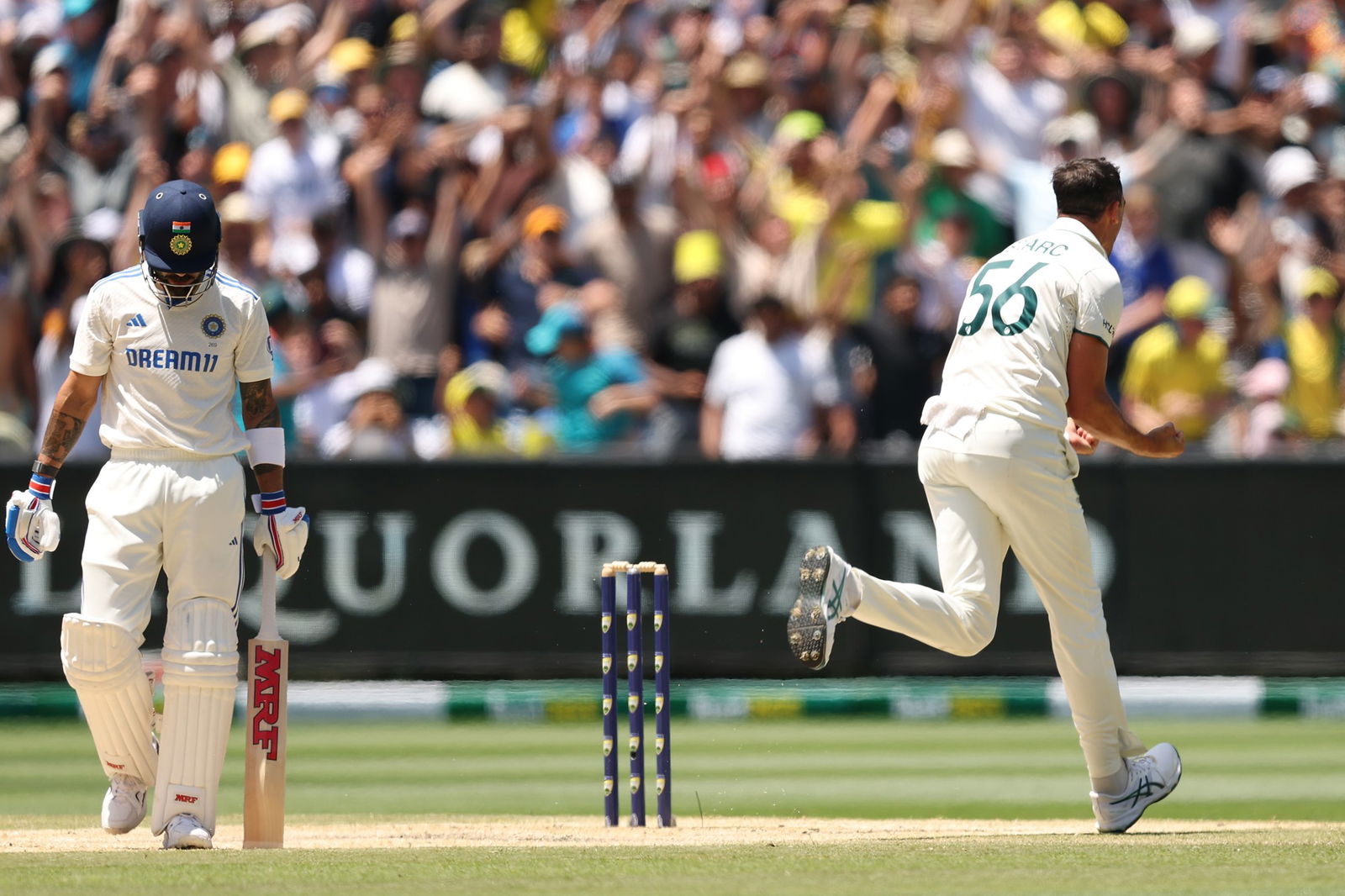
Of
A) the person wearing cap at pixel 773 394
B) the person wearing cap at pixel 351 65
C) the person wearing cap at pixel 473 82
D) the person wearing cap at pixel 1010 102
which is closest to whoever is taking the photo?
the person wearing cap at pixel 773 394

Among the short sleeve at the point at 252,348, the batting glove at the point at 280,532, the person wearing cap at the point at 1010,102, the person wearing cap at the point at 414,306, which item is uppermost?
the person wearing cap at the point at 1010,102

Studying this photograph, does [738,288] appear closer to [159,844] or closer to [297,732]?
[297,732]

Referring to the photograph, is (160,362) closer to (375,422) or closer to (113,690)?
(113,690)

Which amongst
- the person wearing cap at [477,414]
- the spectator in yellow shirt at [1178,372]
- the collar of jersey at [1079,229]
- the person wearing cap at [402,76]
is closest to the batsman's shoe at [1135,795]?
the collar of jersey at [1079,229]

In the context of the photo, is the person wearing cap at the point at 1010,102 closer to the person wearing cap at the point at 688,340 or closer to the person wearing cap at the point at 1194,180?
the person wearing cap at the point at 1194,180

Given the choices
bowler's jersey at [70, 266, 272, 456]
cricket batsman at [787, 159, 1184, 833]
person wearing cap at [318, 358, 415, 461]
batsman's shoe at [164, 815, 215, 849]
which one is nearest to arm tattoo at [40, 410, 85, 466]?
bowler's jersey at [70, 266, 272, 456]

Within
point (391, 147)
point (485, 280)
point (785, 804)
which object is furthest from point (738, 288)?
point (785, 804)
